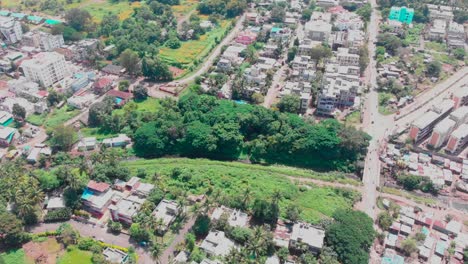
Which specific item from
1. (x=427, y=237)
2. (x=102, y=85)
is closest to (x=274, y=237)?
(x=427, y=237)

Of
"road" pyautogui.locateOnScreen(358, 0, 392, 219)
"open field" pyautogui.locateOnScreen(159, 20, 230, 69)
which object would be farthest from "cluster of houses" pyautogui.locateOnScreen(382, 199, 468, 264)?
"open field" pyautogui.locateOnScreen(159, 20, 230, 69)

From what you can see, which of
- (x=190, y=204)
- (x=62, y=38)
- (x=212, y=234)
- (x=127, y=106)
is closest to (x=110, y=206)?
(x=190, y=204)

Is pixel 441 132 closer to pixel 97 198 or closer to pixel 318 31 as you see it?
pixel 318 31

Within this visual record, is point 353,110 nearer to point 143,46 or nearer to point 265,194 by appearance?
point 265,194

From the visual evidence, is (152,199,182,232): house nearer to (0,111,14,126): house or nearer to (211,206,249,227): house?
(211,206,249,227): house

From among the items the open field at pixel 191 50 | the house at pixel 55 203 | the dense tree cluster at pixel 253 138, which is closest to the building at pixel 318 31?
the open field at pixel 191 50
